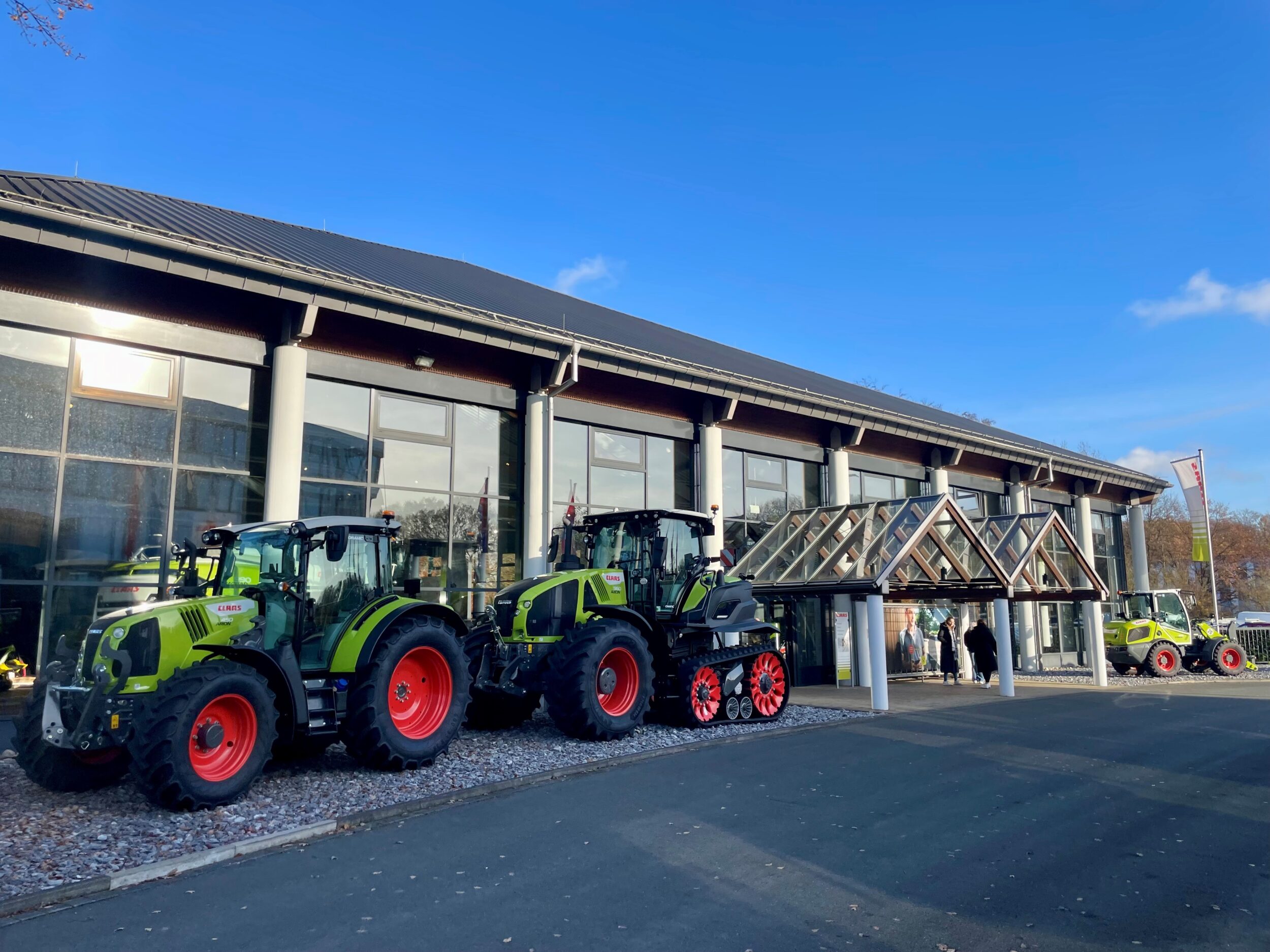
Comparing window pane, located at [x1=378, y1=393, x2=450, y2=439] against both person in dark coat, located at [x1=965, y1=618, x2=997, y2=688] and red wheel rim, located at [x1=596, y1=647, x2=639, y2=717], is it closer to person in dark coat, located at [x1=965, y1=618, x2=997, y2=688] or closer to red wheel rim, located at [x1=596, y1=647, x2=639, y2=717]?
red wheel rim, located at [x1=596, y1=647, x2=639, y2=717]

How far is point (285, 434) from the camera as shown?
12.2 metres

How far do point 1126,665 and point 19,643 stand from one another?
2434 centimetres

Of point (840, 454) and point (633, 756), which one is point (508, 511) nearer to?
point (633, 756)

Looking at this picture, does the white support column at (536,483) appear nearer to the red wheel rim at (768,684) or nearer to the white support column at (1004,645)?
the red wheel rim at (768,684)

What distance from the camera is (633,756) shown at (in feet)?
31.4

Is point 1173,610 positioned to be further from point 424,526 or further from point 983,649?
point 424,526

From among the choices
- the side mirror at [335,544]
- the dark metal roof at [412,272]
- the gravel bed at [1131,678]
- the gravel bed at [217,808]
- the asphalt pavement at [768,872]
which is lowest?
the gravel bed at [1131,678]

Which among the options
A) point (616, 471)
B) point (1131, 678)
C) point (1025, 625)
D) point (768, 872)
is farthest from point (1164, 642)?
point (768, 872)

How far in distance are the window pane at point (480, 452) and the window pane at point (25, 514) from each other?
5.69 metres

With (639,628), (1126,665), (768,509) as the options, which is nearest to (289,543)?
(639,628)

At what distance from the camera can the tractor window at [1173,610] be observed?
80.1 ft

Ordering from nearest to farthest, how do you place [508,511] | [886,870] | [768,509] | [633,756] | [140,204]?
[886,870]
[633,756]
[140,204]
[508,511]
[768,509]

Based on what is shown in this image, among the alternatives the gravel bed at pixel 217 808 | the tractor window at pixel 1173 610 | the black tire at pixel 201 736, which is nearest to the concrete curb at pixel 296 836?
the gravel bed at pixel 217 808

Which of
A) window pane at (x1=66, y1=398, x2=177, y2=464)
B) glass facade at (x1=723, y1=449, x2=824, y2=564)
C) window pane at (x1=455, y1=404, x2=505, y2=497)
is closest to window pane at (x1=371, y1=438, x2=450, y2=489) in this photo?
window pane at (x1=455, y1=404, x2=505, y2=497)
